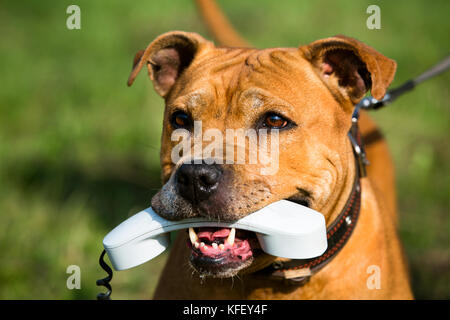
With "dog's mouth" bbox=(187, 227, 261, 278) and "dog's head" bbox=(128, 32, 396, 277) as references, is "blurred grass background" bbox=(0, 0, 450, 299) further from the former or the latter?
"dog's mouth" bbox=(187, 227, 261, 278)

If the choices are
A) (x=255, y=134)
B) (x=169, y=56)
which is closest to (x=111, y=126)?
(x=169, y=56)

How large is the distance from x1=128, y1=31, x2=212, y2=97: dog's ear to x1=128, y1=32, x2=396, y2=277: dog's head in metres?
0.03

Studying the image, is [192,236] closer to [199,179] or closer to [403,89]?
[199,179]

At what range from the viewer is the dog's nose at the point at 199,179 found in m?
2.80

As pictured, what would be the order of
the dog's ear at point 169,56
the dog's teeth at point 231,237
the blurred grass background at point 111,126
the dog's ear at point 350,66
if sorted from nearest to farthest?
the dog's teeth at point 231,237, the dog's ear at point 350,66, the dog's ear at point 169,56, the blurred grass background at point 111,126

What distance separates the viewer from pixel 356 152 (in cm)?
359

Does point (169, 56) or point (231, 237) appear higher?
point (169, 56)

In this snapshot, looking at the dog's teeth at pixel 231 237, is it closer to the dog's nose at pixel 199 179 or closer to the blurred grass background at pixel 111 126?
the dog's nose at pixel 199 179

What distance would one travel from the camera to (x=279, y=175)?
304 centimetres

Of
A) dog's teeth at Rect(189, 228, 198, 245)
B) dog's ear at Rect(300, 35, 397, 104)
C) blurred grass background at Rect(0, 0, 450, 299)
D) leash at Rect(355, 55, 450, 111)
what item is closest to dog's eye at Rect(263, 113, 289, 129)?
dog's ear at Rect(300, 35, 397, 104)

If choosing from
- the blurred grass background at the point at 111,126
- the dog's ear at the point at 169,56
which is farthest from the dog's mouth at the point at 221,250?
the blurred grass background at the point at 111,126

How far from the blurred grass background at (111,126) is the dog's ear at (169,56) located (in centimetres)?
95

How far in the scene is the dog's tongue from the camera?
297cm

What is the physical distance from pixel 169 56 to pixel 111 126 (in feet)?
11.3
